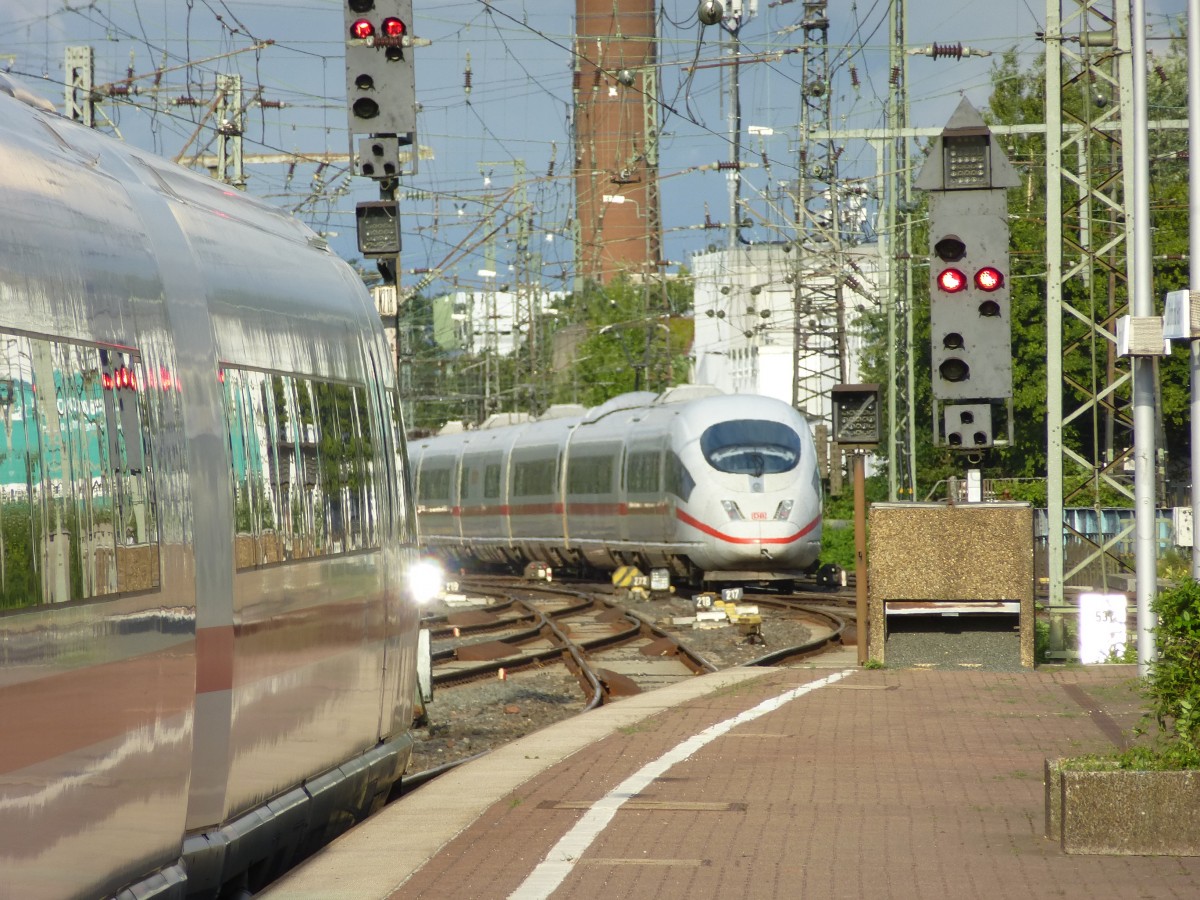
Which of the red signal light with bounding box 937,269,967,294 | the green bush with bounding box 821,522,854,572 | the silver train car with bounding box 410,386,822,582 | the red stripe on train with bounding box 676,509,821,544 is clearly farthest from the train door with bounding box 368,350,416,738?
the green bush with bounding box 821,522,854,572

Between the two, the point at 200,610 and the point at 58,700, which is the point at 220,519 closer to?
the point at 200,610

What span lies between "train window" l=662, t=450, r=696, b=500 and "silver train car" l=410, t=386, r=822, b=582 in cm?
2

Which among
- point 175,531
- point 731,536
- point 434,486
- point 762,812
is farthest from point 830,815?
point 434,486

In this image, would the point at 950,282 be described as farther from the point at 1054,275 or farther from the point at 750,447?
the point at 750,447

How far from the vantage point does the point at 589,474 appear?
38781 mm

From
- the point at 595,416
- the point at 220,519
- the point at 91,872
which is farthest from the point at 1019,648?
the point at 595,416

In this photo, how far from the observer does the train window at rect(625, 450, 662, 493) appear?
34.7 meters

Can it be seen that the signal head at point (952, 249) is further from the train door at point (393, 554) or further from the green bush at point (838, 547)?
the green bush at point (838, 547)

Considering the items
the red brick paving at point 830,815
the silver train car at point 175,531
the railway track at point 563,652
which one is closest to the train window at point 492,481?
the railway track at point 563,652

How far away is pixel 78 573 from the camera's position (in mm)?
5984

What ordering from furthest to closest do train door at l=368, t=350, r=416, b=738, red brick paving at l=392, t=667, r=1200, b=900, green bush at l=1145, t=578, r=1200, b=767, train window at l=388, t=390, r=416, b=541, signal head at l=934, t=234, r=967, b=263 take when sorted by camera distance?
1. signal head at l=934, t=234, r=967, b=263
2. train window at l=388, t=390, r=416, b=541
3. train door at l=368, t=350, r=416, b=738
4. green bush at l=1145, t=578, r=1200, b=767
5. red brick paving at l=392, t=667, r=1200, b=900

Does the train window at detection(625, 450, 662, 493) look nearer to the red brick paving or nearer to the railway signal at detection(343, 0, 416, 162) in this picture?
the red brick paving

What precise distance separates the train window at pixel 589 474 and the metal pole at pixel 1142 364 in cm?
2162

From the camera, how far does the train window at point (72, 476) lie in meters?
5.58
